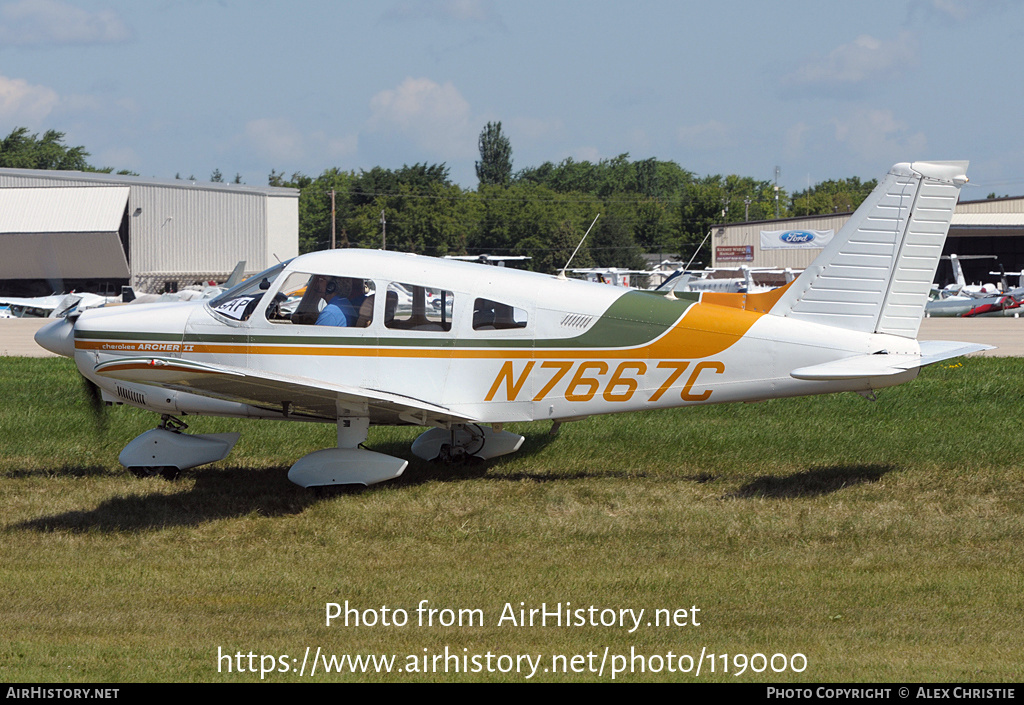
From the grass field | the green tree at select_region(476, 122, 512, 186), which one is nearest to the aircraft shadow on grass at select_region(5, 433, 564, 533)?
the grass field

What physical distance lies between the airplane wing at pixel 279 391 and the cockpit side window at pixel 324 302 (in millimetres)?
621

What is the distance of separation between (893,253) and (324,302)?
4.95 m

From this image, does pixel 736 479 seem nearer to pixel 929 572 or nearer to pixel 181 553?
pixel 929 572

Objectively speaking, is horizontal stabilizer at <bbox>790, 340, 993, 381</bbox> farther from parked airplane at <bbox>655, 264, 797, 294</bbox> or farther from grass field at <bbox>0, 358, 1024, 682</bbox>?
parked airplane at <bbox>655, 264, 797, 294</bbox>

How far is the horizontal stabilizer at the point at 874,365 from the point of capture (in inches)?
308

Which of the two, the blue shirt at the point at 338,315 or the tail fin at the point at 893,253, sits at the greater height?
the tail fin at the point at 893,253

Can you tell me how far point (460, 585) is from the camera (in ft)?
22.1

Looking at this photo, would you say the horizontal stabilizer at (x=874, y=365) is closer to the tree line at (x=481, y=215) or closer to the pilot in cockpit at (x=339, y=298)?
the pilot in cockpit at (x=339, y=298)

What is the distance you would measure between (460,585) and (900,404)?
288 inches

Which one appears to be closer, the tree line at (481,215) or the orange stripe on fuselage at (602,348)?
the orange stripe on fuselage at (602,348)

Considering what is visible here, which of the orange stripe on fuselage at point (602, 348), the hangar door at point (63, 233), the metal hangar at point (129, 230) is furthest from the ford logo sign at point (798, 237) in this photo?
the orange stripe on fuselage at point (602, 348)

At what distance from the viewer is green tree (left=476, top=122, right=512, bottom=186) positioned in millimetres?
134875

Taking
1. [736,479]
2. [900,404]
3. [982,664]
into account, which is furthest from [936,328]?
[982,664]

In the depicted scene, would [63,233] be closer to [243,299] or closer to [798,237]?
[798,237]
